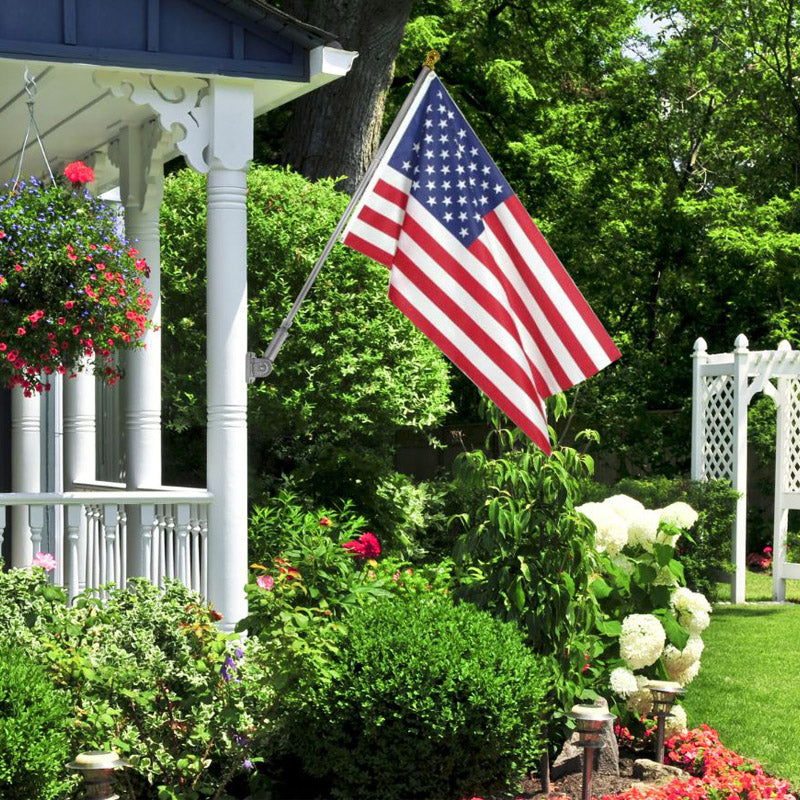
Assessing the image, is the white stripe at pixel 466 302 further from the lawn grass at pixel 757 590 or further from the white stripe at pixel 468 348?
the lawn grass at pixel 757 590

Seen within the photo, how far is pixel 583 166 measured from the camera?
20.0m

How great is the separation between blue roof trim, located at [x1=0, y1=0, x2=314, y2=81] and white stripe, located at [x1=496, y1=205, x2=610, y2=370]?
1.45m

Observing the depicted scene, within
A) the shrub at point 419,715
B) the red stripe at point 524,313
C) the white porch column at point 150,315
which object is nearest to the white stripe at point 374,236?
the red stripe at point 524,313

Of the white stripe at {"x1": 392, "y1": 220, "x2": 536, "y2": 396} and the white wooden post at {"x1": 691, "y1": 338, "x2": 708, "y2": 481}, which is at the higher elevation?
the white stripe at {"x1": 392, "y1": 220, "x2": 536, "y2": 396}

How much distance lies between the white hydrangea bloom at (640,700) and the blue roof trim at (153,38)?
3.37 meters

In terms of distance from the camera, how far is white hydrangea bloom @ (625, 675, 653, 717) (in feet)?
21.0

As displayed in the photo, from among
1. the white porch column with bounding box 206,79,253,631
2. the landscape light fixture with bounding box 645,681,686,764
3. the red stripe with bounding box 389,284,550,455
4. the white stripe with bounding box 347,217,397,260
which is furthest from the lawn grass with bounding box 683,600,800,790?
Result: the white stripe with bounding box 347,217,397,260

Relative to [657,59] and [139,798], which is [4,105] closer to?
[139,798]

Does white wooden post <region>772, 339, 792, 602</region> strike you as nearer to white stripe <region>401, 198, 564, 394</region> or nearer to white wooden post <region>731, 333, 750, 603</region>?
white wooden post <region>731, 333, 750, 603</region>

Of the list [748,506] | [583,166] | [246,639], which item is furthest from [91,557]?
[583,166]

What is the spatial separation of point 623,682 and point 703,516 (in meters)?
6.64

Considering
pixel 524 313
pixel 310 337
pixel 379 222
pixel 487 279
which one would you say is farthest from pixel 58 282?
pixel 310 337

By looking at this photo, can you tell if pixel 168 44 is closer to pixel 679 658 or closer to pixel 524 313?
pixel 524 313

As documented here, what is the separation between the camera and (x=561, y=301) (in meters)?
6.16
